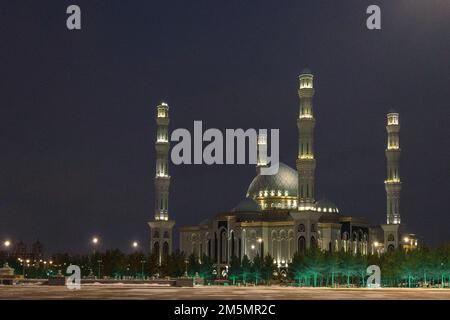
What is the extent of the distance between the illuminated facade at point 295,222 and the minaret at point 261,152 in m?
4.01

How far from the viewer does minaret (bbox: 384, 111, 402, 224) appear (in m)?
118

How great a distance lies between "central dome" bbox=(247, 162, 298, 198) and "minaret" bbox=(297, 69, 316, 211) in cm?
2118

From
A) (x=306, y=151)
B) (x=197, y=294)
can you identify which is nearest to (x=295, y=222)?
(x=306, y=151)

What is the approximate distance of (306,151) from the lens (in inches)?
4296

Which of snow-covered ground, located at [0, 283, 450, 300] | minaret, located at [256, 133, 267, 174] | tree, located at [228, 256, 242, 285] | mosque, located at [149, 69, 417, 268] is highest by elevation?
minaret, located at [256, 133, 267, 174]

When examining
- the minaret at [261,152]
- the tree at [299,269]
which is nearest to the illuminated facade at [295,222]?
the minaret at [261,152]

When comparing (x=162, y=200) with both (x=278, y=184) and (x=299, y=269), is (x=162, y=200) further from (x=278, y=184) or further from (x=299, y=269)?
(x=299, y=269)

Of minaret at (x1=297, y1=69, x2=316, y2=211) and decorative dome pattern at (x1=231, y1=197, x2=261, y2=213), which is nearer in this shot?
minaret at (x1=297, y1=69, x2=316, y2=211)

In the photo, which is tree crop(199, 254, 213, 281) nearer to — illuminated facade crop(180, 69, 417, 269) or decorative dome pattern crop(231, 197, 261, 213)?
illuminated facade crop(180, 69, 417, 269)

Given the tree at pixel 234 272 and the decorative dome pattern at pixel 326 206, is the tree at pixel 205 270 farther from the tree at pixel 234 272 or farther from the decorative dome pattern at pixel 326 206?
the decorative dome pattern at pixel 326 206

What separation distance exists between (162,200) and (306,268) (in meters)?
43.3

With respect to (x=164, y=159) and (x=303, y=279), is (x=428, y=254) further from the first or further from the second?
(x=164, y=159)

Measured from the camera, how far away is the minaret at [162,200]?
4813 inches

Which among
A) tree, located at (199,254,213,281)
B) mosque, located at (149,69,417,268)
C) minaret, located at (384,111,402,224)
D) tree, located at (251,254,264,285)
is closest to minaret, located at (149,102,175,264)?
mosque, located at (149,69,417,268)
